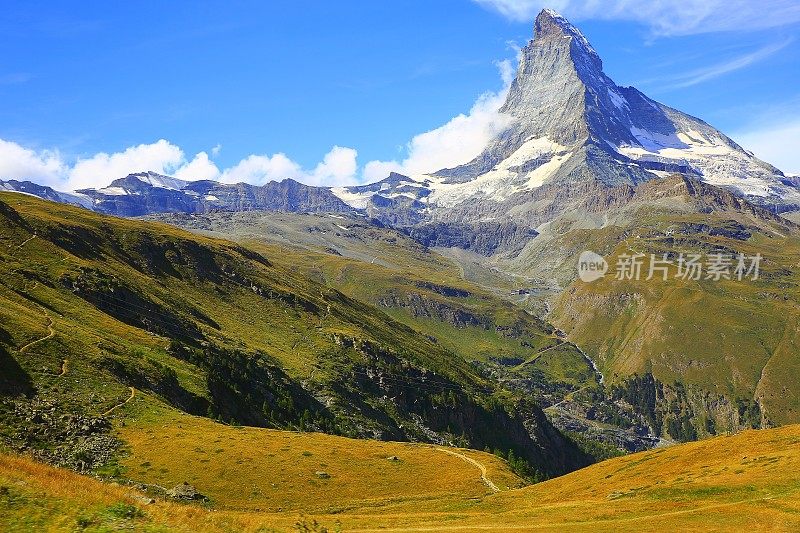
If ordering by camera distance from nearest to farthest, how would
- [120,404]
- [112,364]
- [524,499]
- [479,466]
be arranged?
[524,499] → [120,404] → [479,466] → [112,364]

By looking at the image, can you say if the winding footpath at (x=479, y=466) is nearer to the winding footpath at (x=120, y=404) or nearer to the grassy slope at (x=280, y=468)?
the grassy slope at (x=280, y=468)

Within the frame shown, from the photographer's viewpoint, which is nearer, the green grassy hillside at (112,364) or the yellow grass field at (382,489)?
the yellow grass field at (382,489)

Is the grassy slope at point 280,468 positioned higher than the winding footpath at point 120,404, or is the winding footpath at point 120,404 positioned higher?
the winding footpath at point 120,404

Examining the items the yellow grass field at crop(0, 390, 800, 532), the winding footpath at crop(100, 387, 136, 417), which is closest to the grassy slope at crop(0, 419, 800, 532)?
the yellow grass field at crop(0, 390, 800, 532)

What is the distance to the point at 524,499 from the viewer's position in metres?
66.0

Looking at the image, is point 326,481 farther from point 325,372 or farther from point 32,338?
point 325,372

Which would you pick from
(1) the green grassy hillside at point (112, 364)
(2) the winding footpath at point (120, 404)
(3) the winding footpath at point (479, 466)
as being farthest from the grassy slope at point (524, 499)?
(1) the green grassy hillside at point (112, 364)

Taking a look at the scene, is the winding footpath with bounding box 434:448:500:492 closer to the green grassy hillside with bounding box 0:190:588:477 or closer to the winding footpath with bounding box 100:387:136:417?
the green grassy hillside with bounding box 0:190:588:477

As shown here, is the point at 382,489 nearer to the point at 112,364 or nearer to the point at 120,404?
the point at 120,404

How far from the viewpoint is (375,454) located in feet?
309

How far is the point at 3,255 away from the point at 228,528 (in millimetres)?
132146

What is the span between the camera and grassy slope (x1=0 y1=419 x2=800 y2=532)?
109ft

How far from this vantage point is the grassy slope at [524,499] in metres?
33.2

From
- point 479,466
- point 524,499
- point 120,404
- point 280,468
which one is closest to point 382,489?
point 280,468
